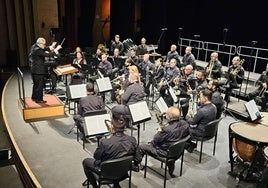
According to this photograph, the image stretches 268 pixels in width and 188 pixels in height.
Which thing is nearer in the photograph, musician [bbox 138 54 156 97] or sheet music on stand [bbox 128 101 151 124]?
sheet music on stand [bbox 128 101 151 124]

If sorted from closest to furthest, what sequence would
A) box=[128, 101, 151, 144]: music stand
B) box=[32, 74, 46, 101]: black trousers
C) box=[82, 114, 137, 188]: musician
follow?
box=[82, 114, 137, 188]: musician, box=[128, 101, 151, 144]: music stand, box=[32, 74, 46, 101]: black trousers

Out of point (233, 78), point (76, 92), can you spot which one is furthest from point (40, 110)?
point (233, 78)

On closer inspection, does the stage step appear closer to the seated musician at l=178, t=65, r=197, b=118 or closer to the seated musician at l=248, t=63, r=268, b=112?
the seated musician at l=178, t=65, r=197, b=118

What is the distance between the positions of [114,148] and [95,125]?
3.12ft

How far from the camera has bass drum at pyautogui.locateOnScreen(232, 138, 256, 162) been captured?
4434 mm

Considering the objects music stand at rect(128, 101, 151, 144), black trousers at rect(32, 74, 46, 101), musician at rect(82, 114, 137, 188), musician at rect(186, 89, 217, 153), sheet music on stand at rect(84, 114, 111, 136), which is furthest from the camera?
black trousers at rect(32, 74, 46, 101)

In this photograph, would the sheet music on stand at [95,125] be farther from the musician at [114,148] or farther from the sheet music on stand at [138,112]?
the musician at [114,148]

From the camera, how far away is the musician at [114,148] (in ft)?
12.4

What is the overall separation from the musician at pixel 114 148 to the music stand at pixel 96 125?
66 cm

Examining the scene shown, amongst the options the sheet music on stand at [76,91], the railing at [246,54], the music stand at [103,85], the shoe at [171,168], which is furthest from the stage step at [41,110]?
the railing at [246,54]

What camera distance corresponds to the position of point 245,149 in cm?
452

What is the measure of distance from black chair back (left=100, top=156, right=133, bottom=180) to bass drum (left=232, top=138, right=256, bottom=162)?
1.95 m

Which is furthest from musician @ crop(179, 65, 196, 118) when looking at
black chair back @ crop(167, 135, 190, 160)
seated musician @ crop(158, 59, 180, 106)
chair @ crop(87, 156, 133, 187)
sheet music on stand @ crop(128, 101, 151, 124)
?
chair @ crop(87, 156, 133, 187)

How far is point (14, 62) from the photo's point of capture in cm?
1280
